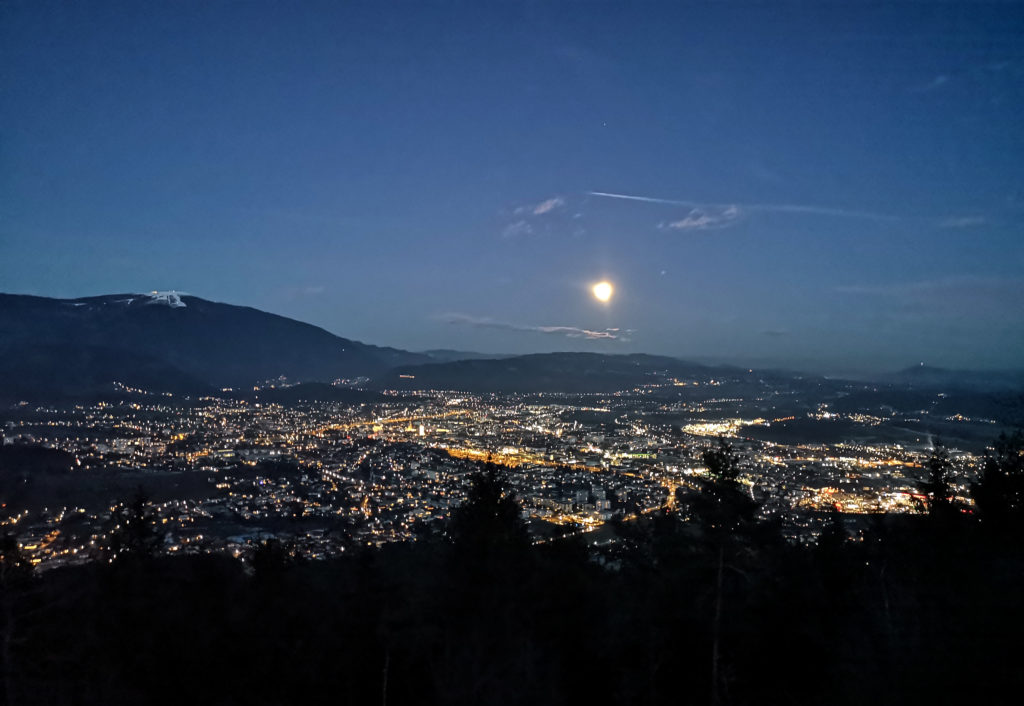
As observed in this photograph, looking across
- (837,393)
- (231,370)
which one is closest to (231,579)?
(837,393)

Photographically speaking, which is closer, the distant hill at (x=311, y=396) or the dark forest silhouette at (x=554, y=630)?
the dark forest silhouette at (x=554, y=630)

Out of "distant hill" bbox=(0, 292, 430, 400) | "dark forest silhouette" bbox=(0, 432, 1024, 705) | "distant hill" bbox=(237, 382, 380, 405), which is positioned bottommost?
"distant hill" bbox=(237, 382, 380, 405)

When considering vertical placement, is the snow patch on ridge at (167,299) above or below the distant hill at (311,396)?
above

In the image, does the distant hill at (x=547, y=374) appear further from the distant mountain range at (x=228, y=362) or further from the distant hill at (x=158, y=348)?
the distant hill at (x=158, y=348)

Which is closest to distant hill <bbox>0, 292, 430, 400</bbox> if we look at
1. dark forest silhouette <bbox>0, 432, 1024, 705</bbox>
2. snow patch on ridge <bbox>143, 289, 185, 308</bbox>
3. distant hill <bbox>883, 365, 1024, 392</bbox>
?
snow patch on ridge <bbox>143, 289, 185, 308</bbox>

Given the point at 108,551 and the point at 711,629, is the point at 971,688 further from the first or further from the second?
Answer: the point at 108,551

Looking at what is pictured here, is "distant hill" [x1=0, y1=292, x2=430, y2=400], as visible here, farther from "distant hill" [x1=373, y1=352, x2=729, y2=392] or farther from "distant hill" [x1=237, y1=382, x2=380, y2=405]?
"distant hill" [x1=373, y1=352, x2=729, y2=392]

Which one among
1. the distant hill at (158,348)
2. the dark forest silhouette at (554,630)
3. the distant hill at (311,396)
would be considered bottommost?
the distant hill at (311,396)

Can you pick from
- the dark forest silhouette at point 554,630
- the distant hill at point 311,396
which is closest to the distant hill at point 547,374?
the distant hill at point 311,396
